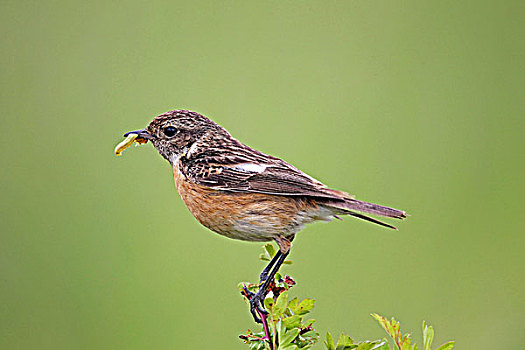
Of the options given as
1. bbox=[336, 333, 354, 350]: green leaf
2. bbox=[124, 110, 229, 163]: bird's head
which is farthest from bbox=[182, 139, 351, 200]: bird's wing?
bbox=[336, 333, 354, 350]: green leaf

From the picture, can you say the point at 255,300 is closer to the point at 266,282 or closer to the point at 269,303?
the point at 266,282

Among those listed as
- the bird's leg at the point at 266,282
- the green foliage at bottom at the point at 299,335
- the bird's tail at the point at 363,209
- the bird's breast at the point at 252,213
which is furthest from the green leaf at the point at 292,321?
the bird's breast at the point at 252,213

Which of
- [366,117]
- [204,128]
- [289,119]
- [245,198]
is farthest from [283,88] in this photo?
[245,198]

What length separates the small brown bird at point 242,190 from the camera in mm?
2725

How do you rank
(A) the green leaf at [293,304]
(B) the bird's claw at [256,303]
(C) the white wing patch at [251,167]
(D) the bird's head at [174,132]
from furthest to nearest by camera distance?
(D) the bird's head at [174,132] < (C) the white wing patch at [251,167] < (B) the bird's claw at [256,303] < (A) the green leaf at [293,304]

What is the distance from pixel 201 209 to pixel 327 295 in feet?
7.17

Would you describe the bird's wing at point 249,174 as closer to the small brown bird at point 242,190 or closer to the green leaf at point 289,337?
the small brown bird at point 242,190

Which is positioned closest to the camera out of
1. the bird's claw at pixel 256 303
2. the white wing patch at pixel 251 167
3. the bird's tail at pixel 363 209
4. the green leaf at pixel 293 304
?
the green leaf at pixel 293 304

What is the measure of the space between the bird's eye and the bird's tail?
0.93 meters

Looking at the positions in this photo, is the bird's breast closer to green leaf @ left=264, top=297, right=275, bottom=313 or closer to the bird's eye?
the bird's eye

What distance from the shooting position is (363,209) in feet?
8.51

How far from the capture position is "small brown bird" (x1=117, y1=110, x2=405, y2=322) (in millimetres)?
2725

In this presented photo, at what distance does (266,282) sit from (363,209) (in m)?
0.56

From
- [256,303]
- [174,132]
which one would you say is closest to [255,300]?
[256,303]
